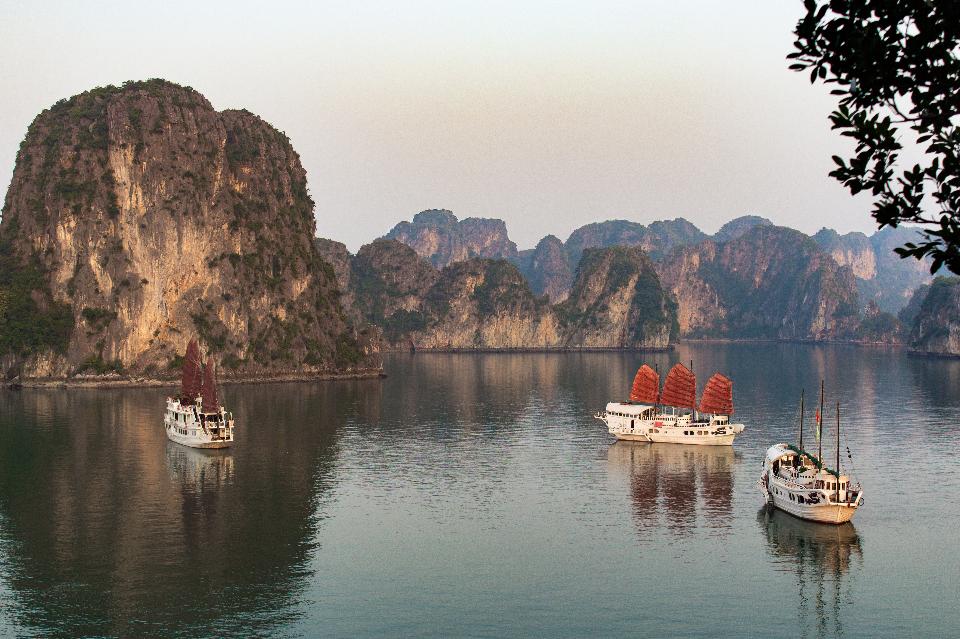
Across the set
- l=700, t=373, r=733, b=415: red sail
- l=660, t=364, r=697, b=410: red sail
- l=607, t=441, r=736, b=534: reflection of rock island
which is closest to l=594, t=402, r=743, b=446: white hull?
l=607, t=441, r=736, b=534: reflection of rock island

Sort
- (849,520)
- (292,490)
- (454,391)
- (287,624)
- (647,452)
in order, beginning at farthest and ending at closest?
1. (454,391)
2. (647,452)
3. (292,490)
4. (849,520)
5. (287,624)

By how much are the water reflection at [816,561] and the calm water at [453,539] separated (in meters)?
0.19

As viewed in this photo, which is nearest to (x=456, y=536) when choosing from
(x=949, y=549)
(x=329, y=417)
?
(x=949, y=549)

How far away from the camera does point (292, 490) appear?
85.0 m

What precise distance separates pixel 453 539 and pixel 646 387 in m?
60.4

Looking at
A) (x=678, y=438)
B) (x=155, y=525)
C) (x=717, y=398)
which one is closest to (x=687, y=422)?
(x=678, y=438)

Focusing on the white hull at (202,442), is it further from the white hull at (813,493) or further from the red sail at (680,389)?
the white hull at (813,493)

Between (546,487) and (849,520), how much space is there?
2466 cm

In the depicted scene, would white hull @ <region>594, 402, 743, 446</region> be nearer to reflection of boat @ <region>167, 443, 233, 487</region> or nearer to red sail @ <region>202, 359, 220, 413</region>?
reflection of boat @ <region>167, 443, 233, 487</region>

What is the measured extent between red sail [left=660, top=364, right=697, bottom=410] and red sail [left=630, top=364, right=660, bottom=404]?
121 centimetres

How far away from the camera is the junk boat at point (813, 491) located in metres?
71.9

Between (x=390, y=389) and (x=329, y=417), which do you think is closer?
(x=329, y=417)

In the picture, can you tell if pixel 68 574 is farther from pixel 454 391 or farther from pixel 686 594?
pixel 454 391

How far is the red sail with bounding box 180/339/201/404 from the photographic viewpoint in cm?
11812
